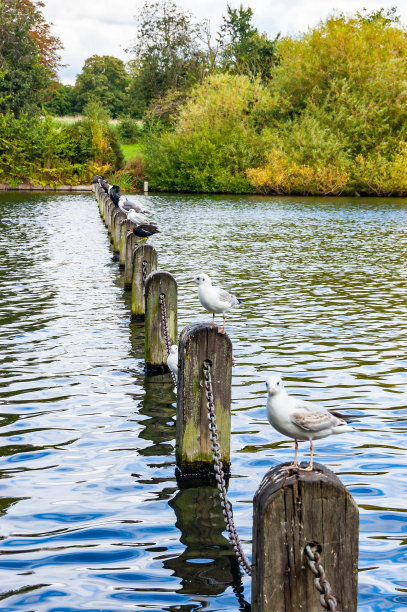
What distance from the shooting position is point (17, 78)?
184 ft

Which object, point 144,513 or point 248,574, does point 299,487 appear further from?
point 144,513

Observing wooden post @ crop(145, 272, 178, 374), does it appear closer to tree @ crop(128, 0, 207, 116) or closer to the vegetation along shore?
the vegetation along shore

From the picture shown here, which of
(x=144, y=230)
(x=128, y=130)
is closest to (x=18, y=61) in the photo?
(x=128, y=130)

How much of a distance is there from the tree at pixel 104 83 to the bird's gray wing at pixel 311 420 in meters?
88.8

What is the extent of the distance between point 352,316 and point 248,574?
832 cm

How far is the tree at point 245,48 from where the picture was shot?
220ft

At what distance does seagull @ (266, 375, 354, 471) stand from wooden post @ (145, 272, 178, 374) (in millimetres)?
4548

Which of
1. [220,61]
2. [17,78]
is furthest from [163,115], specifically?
[17,78]

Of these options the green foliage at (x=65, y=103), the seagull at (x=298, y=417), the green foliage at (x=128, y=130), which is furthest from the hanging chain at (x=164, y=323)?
the green foliage at (x=65, y=103)

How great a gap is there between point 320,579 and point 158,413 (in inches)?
182

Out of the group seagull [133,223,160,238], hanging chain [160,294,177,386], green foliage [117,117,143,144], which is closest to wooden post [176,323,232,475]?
hanging chain [160,294,177,386]

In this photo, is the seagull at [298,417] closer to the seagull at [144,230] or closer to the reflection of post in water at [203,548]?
the reflection of post in water at [203,548]

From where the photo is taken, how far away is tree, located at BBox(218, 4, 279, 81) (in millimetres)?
67125

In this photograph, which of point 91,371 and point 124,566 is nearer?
point 124,566
